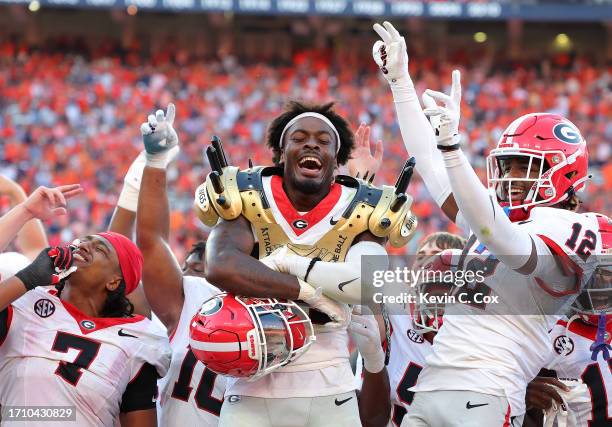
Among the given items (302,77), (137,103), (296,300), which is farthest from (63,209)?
(302,77)

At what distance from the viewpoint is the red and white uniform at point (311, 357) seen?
3.28 m

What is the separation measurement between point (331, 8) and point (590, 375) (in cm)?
1662

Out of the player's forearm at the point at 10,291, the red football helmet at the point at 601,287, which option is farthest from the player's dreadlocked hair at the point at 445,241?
the player's forearm at the point at 10,291

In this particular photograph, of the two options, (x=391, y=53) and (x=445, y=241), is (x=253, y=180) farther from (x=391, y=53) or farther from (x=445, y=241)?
(x=445, y=241)

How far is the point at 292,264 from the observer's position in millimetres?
3262

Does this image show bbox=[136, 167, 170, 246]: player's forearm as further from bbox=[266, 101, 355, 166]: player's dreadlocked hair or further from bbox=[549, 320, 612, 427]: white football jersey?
bbox=[549, 320, 612, 427]: white football jersey

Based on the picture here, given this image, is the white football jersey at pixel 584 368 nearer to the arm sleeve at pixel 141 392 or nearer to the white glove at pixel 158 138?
the arm sleeve at pixel 141 392

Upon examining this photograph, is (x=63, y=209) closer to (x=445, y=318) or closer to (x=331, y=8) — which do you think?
(x=445, y=318)

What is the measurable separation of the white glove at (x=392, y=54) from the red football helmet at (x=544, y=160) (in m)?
0.48

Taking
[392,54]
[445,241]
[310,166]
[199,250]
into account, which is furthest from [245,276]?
[445,241]

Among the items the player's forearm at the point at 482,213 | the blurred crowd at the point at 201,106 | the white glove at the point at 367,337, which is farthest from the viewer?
the blurred crowd at the point at 201,106

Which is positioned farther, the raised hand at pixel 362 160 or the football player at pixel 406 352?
the raised hand at pixel 362 160

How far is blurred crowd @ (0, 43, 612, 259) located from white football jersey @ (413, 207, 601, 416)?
896 cm

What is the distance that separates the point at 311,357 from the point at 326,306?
0.67ft
